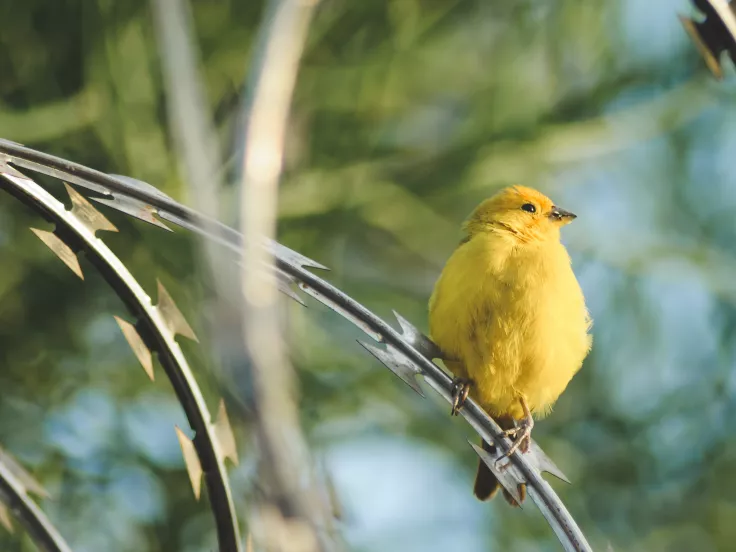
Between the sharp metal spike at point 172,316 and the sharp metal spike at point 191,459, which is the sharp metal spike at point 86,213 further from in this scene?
the sharp metal spike at point 191,459

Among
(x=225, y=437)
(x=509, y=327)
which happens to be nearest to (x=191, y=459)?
(x=225, y=437)

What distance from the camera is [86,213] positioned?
1091 mm

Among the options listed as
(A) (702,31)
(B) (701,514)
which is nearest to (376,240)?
(B) (701,514)

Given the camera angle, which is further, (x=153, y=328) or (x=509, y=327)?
(x=509, y=327)

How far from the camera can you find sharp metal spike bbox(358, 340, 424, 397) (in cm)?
112

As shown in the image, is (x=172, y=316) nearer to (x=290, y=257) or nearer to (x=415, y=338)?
(x=290, y=257)

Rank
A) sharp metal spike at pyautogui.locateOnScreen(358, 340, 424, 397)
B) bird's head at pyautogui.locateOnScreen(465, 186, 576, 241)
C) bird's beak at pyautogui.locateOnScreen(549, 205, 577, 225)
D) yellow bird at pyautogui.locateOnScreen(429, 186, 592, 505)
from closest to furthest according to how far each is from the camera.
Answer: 1. sharp metal spike at pyautogui.locateOnScreen(358, 340, 424, 397)
2. yellow bird at pyautogui.locateOnScreen(429, 186, 592, 505)
3. bird's head at pyautogui.locateOnScreen(465, 186, 576, 241)
4. bird's beak at pyautogui.locateOnScreen(549, 205, 577, 225)

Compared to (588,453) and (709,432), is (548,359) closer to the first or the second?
(588,453)

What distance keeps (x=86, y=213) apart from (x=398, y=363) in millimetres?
419

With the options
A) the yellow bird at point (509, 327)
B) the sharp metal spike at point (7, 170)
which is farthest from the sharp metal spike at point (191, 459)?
the yellow bird at point (509, 327)

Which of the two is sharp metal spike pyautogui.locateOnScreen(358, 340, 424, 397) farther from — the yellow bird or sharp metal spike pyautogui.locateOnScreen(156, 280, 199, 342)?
the yellow bird

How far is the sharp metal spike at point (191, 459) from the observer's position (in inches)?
43.6

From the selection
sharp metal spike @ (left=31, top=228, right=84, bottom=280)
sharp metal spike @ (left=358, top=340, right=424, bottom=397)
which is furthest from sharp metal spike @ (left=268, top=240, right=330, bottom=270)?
sharp metal spike @ (left=31, top=228, right=84, bottom=280)

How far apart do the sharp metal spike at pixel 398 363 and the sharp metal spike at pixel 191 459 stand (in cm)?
25
